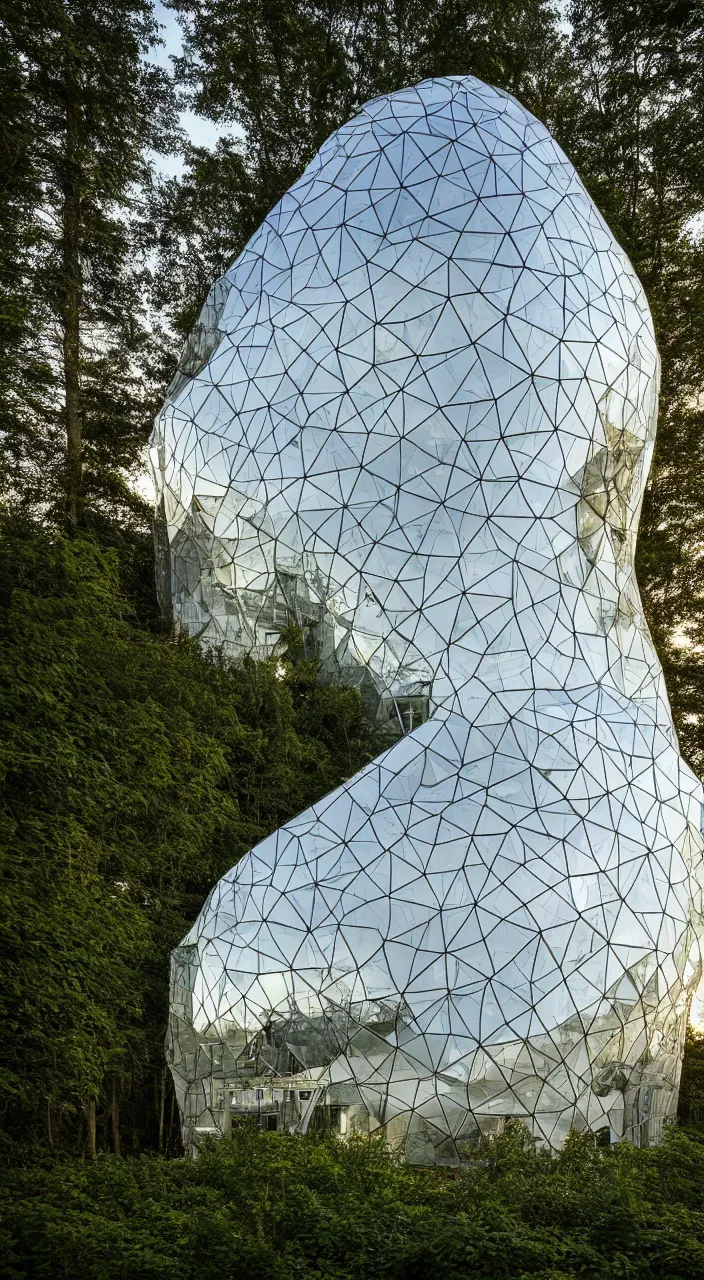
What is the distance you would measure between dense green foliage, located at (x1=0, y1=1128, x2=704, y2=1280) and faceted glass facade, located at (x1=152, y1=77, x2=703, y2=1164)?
2.80 metres

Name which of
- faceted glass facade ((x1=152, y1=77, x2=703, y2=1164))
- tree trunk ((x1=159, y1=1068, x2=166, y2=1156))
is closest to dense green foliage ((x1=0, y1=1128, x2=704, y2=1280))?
faceted glass facade ((x1=152, y1=77, x2=703, y2=1164))

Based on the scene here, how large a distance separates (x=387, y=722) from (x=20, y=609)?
6794 millimetres

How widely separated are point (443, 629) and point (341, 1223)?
29.4 ft

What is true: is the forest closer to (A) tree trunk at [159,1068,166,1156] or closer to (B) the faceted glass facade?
(A) tree trunk at [159,1068,166,1156]

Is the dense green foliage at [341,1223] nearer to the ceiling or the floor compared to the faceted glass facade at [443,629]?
nearer to the floor

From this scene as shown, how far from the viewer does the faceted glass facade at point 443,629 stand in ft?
42.7

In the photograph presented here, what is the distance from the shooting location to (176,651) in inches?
645

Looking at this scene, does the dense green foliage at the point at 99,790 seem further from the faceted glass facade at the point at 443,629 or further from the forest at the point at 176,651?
the faceted glass facade at the point at 443,629

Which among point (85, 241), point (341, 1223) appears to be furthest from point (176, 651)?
point (85, 241)

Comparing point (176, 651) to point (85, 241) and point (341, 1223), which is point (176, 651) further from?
point (85, 241)

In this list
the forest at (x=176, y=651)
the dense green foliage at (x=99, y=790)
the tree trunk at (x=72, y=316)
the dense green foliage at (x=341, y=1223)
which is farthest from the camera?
the tree trunk at (x=72, y=316)

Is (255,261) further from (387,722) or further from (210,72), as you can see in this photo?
(210,72)

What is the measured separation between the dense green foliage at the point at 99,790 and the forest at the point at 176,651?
50mm

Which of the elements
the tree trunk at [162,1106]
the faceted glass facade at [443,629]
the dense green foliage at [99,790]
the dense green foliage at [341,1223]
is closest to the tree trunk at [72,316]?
the faceted glass facade at [443,629]
